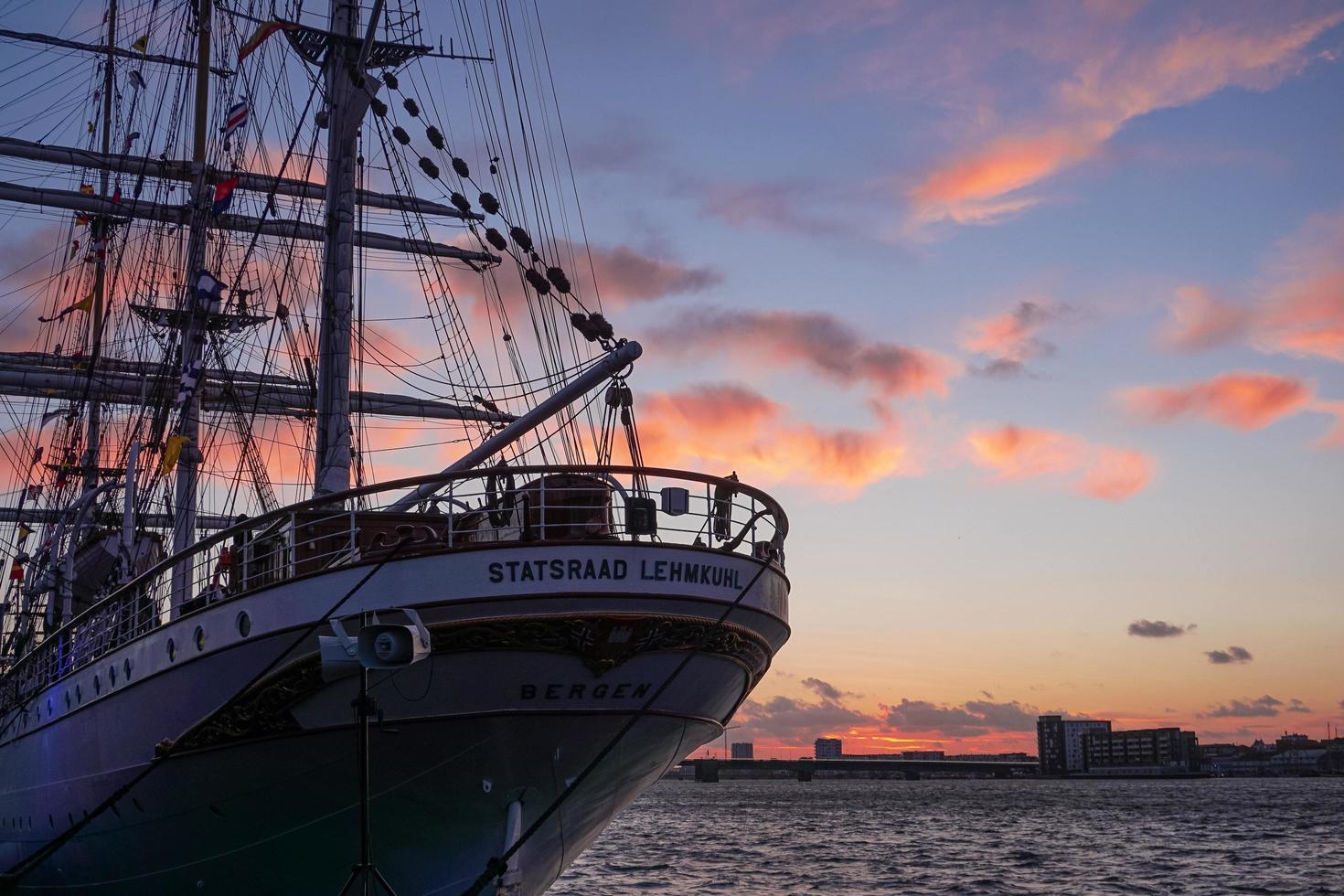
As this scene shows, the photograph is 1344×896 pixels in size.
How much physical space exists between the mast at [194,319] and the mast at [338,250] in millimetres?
4504

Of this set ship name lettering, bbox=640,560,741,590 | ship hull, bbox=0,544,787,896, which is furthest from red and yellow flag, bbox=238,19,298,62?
ship name lettering, bbox=640,560,741,590

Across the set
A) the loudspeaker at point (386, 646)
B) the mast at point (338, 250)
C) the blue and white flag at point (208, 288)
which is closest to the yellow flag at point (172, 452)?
the blue and white flag at point (208, 288)

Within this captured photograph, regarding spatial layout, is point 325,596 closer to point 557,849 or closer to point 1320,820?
point 557,849

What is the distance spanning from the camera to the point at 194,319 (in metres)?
31.6

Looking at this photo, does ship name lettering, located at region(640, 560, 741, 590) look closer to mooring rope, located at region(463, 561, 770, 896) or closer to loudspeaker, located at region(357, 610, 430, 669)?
mooring rope, located at region(463, 561, 770, 896)

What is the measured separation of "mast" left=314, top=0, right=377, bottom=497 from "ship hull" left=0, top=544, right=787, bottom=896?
4.52 metres

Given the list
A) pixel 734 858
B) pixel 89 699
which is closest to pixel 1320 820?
pixel 734 858

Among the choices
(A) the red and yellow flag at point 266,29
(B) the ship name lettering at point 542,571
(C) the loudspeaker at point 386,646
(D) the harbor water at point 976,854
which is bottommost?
(D) the harbor water at point 976,854

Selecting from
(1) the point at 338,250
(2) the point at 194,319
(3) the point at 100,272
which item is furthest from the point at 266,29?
(3) the point at 100,272

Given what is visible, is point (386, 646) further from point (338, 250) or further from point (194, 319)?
point (194, 319)

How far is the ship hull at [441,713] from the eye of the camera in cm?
1558

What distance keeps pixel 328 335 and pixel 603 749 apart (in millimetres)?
9228

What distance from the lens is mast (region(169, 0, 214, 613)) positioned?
31312mm

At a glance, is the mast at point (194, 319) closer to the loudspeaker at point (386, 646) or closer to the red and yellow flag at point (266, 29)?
the red and yellow flag at point (266, 29)
